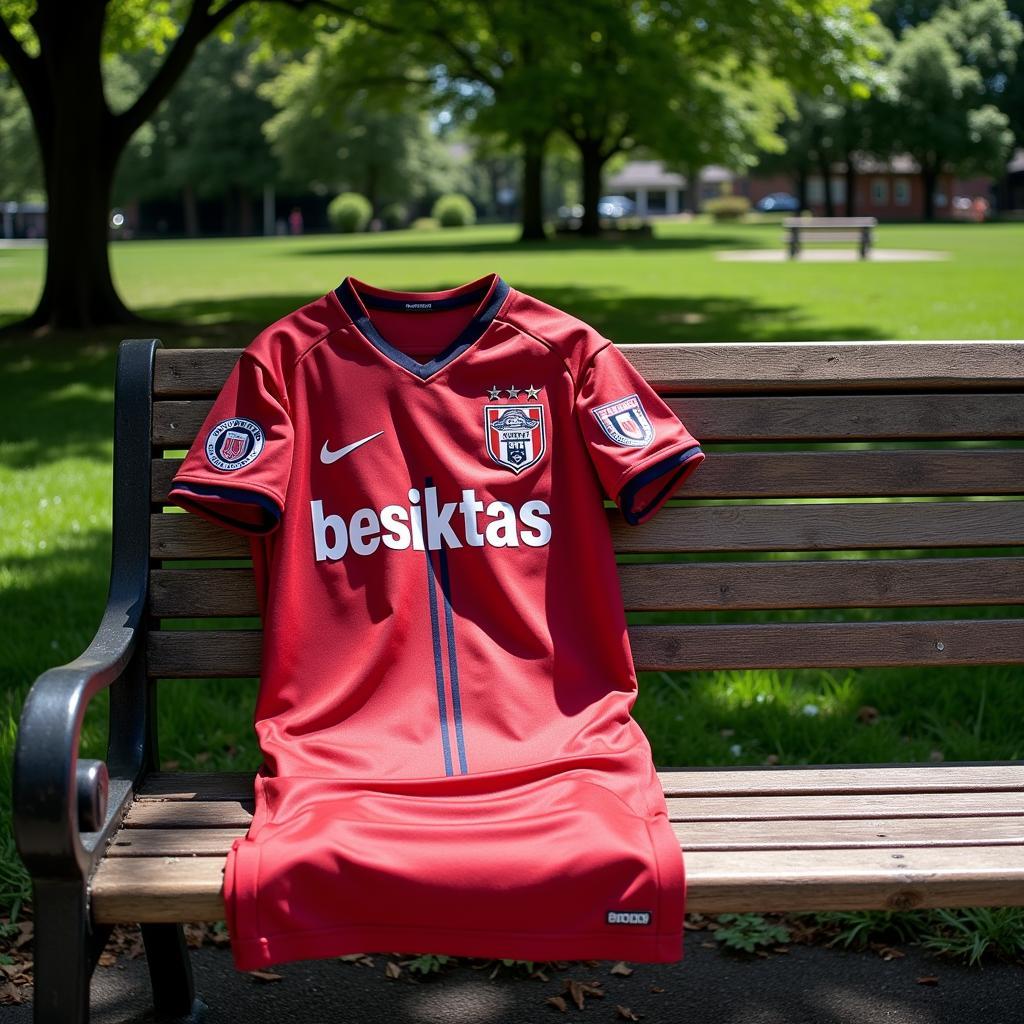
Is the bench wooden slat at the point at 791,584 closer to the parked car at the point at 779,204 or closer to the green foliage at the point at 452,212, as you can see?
the green foliage at the point at 452,212

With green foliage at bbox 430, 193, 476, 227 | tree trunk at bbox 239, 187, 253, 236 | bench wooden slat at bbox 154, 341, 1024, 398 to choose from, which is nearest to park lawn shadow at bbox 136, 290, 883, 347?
bench wooden slat at bbox 154, 341, 1024, 398

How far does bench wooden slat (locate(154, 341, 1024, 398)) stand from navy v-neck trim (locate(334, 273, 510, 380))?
0.28 m

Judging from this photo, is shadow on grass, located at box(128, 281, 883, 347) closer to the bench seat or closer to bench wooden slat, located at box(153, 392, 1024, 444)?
bench wooden slat, located at box(153, 392, 1024, 444)

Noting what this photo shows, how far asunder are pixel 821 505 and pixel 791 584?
18 cm

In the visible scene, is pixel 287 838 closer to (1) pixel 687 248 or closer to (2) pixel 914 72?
(1) pixel 687 248

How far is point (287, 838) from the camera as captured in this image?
2170 mm

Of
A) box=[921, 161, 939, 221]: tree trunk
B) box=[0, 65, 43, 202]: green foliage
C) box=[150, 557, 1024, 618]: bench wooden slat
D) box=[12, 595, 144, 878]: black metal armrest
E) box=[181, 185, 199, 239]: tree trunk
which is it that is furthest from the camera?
box=[181, 185, 199, 239]: tree trunk

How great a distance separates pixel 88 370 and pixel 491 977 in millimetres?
9451

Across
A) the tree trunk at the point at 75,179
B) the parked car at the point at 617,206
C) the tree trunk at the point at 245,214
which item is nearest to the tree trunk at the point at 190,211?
the tree trunk at the point at 245,214

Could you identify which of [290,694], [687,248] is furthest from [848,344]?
[687,248]

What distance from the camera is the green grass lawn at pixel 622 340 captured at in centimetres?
382

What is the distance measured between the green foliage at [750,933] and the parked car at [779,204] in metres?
86.6

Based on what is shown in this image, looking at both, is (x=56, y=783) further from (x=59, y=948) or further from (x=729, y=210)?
(x=729, y=210)

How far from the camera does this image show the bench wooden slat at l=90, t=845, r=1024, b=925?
2102 millimetres
